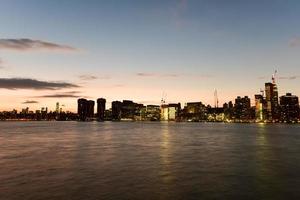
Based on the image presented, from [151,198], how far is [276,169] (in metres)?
20.5

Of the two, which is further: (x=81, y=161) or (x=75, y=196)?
(x=81, y=161)

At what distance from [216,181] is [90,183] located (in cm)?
1171

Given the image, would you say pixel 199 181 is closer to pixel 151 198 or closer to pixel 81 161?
pixel 151 198

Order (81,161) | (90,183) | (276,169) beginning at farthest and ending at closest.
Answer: (81,161)
(276,169)
(90,183)

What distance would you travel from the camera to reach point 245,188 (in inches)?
1112

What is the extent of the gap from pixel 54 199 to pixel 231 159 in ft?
99.8

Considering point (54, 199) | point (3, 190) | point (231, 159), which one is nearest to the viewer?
point (54, 199)

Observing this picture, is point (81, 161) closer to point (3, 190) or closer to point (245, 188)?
point (3, 190)

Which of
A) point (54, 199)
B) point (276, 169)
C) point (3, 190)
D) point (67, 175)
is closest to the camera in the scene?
point (54, 199)

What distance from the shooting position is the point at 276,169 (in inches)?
1542

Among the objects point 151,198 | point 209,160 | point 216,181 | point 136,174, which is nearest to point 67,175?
point 136,174

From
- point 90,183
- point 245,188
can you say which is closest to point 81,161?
point 90,183

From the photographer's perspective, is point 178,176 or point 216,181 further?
point 178,176

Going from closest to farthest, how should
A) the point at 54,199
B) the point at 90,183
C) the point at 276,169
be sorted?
1. the point at 54,199
2. the point at 90,183
3. the point at 276,169
